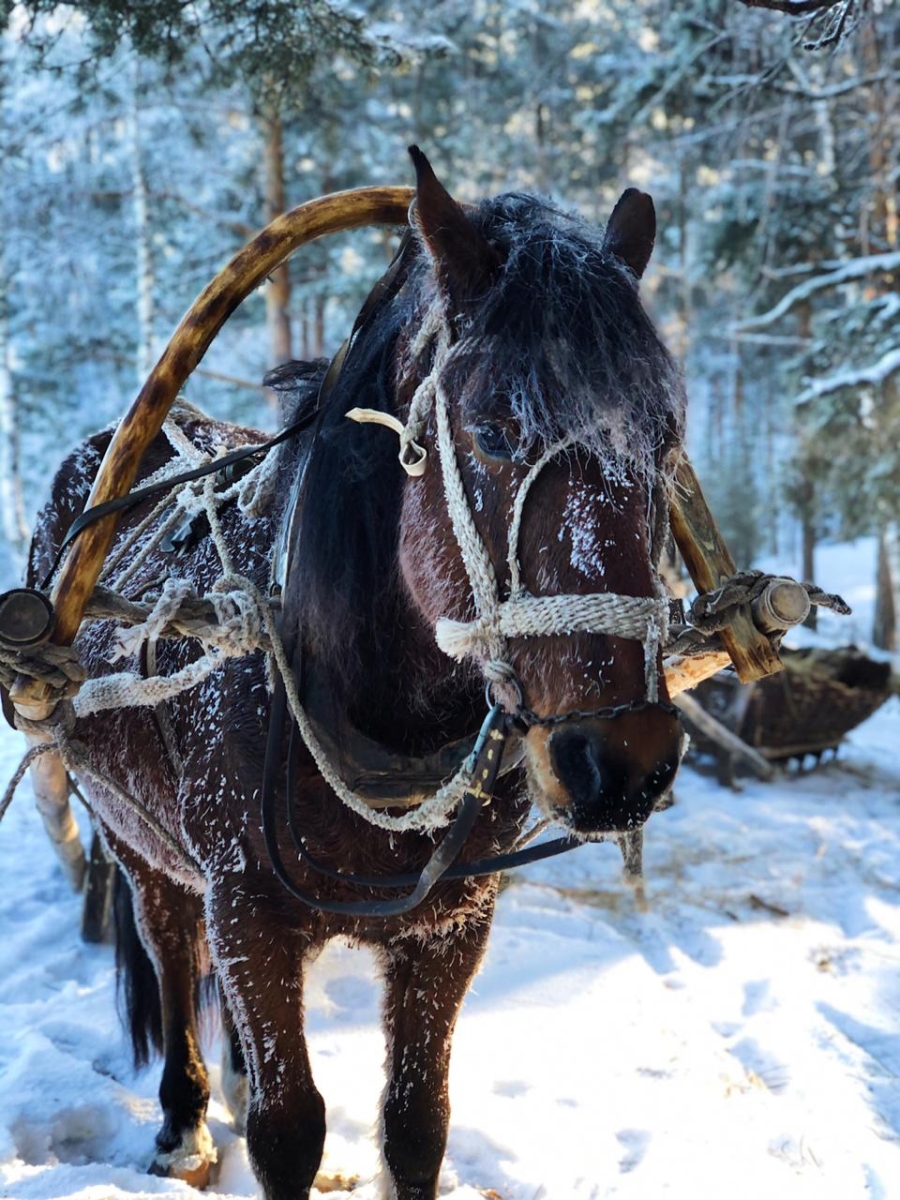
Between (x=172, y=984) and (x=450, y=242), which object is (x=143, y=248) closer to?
(x=172, y=984)

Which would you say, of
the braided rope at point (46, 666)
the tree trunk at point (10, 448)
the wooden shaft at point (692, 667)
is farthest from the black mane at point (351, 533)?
the tree trunk at point (10, 448)

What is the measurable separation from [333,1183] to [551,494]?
2237 mm

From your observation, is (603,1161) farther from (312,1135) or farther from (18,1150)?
(18,1150)

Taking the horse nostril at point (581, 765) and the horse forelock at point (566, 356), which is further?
the horse forelock at point (566, 356)

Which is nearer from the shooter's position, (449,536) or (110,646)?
(449,536)

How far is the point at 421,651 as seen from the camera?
1.86 meters

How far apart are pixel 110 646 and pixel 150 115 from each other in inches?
481

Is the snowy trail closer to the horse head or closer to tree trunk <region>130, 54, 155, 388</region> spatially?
the horse head

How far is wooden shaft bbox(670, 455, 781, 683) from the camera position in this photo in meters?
2.03

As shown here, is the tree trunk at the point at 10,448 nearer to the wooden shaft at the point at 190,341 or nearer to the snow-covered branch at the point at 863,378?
the snow-covered branch at the point at 863,378

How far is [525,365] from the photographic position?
1492 millimetres

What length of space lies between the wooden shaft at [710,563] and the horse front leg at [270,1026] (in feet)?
3.82

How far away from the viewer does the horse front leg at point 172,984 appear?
290 centimetres

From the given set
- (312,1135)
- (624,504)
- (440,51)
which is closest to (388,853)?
(312,1135)
